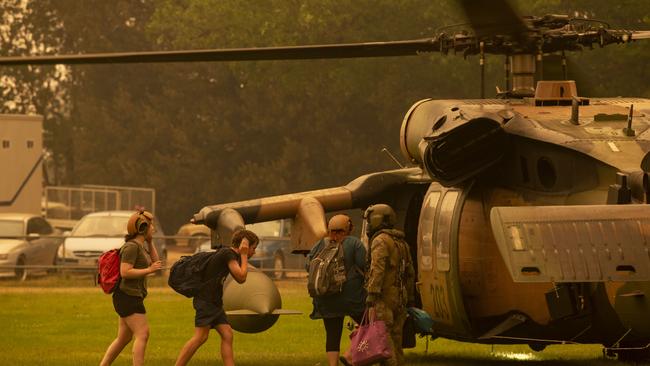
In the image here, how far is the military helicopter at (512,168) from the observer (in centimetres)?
1534

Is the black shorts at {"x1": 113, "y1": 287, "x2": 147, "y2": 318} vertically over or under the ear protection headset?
under

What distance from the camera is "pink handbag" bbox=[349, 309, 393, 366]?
14.8m

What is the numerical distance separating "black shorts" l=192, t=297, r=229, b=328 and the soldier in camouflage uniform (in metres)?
1.74

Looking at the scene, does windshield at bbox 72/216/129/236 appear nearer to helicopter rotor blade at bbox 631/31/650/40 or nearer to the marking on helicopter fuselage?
helicopter rotor blade at bbox 631/31/650/40

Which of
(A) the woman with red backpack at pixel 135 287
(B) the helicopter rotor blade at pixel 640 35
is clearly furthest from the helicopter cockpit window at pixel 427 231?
(A) the woman with red backpack at pixel 135 287

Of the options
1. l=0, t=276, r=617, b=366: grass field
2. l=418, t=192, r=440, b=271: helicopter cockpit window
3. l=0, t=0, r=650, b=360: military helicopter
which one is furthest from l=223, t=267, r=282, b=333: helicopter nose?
l=418, t=192, r=440, b=271: helicopter cockpit window

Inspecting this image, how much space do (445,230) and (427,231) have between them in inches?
20.6

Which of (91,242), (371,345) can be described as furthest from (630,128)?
(91,242)

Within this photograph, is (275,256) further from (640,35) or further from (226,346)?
(640,35)

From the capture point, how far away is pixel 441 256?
16828 mm

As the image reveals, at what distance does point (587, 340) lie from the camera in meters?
15.9

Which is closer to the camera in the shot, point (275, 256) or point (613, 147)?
point (613, 147)

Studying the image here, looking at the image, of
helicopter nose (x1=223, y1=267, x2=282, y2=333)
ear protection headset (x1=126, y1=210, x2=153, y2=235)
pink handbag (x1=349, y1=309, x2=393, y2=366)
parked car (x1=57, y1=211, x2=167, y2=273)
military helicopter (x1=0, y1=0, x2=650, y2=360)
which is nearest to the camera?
pink handbag (x1=349, y1=309, x2=393, y2=366)

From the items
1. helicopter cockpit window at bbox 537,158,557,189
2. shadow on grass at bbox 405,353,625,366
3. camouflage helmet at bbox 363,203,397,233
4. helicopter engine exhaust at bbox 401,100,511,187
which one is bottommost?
shadow on grass at bbox 405,353,625,366
